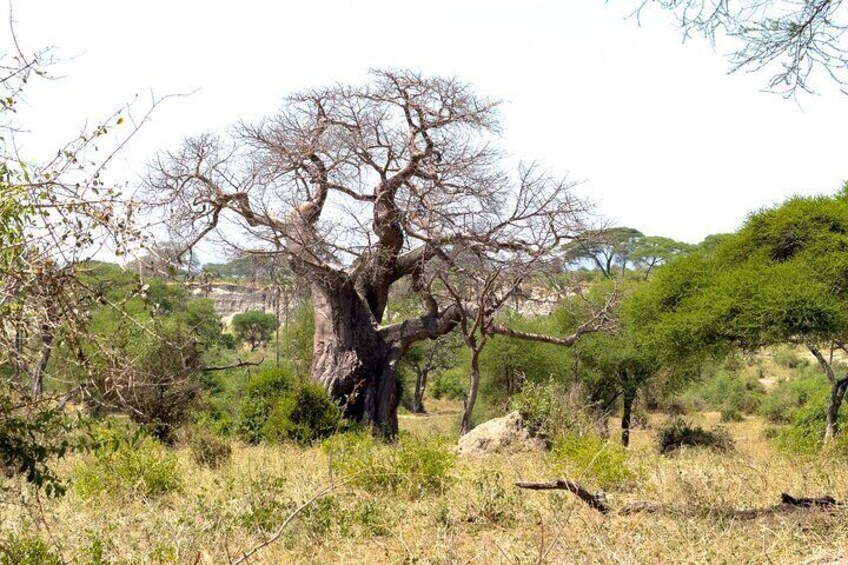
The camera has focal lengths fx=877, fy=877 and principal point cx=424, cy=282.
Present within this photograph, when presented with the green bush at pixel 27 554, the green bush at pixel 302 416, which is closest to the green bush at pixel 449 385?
the green bush at pixel 302 416

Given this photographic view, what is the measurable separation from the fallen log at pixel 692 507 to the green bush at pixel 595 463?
74 centimetres

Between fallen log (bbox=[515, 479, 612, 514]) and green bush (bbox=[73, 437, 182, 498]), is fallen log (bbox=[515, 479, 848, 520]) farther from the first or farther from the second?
green bush (bbox=[73, 437, 182, 498])

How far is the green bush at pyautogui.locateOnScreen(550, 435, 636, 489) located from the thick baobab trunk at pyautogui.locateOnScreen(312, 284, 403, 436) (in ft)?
22.1

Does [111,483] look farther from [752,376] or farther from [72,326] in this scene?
[752,376]

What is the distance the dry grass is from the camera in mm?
4598

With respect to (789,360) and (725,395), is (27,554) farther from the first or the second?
(789,360)

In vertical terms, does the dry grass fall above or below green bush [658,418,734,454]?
above

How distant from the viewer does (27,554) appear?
434cm

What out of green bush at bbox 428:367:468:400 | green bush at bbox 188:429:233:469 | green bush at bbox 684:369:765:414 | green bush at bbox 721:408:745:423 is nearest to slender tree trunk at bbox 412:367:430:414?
green bush at bbox 428:367:468:400

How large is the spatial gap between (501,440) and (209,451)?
3.66m

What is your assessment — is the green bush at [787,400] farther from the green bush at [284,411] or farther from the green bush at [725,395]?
the green bush at [284,411]

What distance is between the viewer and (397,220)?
571 inches

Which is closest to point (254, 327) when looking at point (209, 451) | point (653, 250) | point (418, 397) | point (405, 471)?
point (418, 397)

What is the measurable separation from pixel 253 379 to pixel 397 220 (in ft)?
11.4
